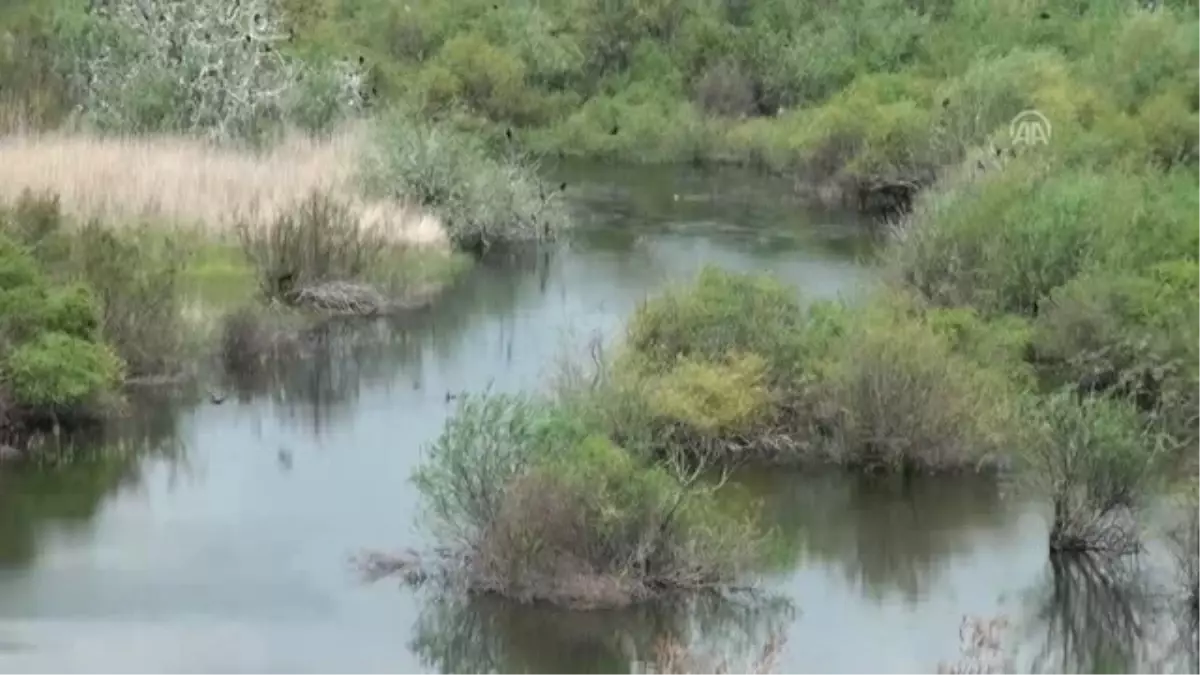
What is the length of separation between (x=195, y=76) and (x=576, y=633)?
59.2 ft

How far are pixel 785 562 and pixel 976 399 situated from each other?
3129 mm

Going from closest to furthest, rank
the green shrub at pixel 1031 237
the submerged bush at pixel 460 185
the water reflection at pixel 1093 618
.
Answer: the water reflection at pixel 1093 618
the green shrub at pixel 1031 237
the submerged bush at pixel 460 185

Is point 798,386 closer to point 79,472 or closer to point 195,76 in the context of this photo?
point 79,472

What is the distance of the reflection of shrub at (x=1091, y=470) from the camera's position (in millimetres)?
14828

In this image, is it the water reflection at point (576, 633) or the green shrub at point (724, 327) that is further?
the green shrub at point (724, 327)

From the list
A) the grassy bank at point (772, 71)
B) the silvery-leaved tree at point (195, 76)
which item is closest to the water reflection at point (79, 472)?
the silvery-leaved tree at point (195, 76)

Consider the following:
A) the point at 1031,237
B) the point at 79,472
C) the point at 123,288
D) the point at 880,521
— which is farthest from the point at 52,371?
the point at 1031,237

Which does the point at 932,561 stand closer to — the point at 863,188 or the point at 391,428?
the point at 391,428

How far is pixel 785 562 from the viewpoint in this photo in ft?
48.6

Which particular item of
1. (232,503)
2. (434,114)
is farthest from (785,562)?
(434,114)

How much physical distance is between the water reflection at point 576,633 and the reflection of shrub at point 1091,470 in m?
2.49

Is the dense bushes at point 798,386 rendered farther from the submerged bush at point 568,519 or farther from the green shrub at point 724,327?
the submerged bush at point 568,519

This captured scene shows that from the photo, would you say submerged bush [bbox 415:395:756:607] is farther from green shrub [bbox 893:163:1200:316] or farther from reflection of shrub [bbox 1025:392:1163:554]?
green shrub [bbox 893:163:1200:316]

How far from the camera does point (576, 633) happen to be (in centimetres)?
1342
